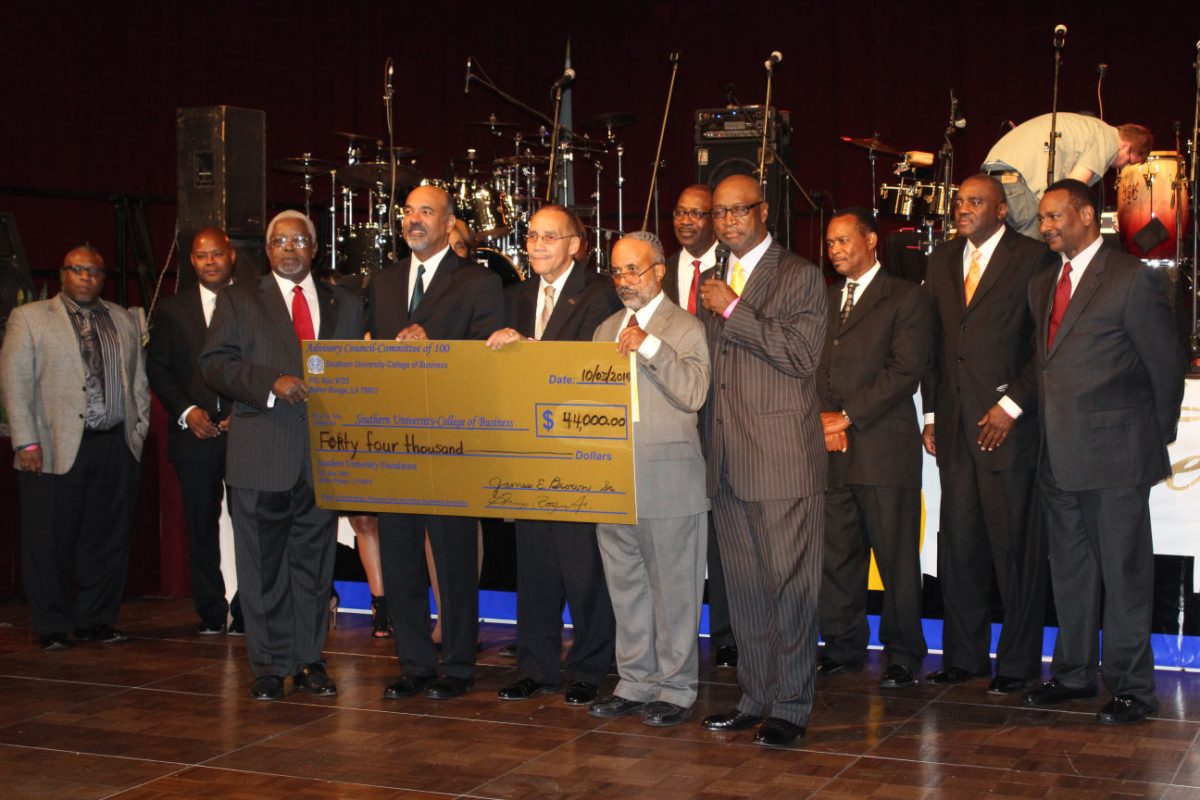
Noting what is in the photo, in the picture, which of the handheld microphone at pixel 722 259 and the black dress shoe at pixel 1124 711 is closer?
the handheld microphone at pixel 722 259

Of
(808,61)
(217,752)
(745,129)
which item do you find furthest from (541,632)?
(808,61)

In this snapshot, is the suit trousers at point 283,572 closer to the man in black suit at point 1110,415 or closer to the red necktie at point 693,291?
the red necktie at point 693,291

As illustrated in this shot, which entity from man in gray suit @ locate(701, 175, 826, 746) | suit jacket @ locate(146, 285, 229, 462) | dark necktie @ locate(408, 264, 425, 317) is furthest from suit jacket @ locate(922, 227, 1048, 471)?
suit jacket @ locate(146, 285, 229, 462)

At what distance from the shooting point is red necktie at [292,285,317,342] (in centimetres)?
532

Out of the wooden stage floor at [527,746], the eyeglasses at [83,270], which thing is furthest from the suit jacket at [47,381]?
the wooden stage floor at [527,746]

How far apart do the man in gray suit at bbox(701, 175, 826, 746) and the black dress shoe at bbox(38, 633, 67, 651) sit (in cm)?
331

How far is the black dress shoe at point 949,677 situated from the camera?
18.1ft

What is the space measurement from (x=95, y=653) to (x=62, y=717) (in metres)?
1.21

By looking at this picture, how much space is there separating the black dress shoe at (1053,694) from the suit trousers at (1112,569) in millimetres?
183

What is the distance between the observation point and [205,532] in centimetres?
669

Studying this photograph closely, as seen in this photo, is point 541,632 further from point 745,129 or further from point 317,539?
point 745,129

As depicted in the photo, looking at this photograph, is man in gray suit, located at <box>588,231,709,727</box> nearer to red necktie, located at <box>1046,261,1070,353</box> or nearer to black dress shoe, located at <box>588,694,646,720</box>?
black dress shoe, located at <box>588,694,646,720</box>

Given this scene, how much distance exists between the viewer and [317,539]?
17.7ft

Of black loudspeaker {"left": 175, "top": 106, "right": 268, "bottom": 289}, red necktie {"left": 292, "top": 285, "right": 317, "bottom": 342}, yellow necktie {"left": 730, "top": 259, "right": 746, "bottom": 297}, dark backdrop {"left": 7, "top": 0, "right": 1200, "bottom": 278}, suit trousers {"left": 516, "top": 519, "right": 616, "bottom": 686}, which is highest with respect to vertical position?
dark backdrop {"left": 7, "top": 0, "right": 1200, "bottom": 278}
